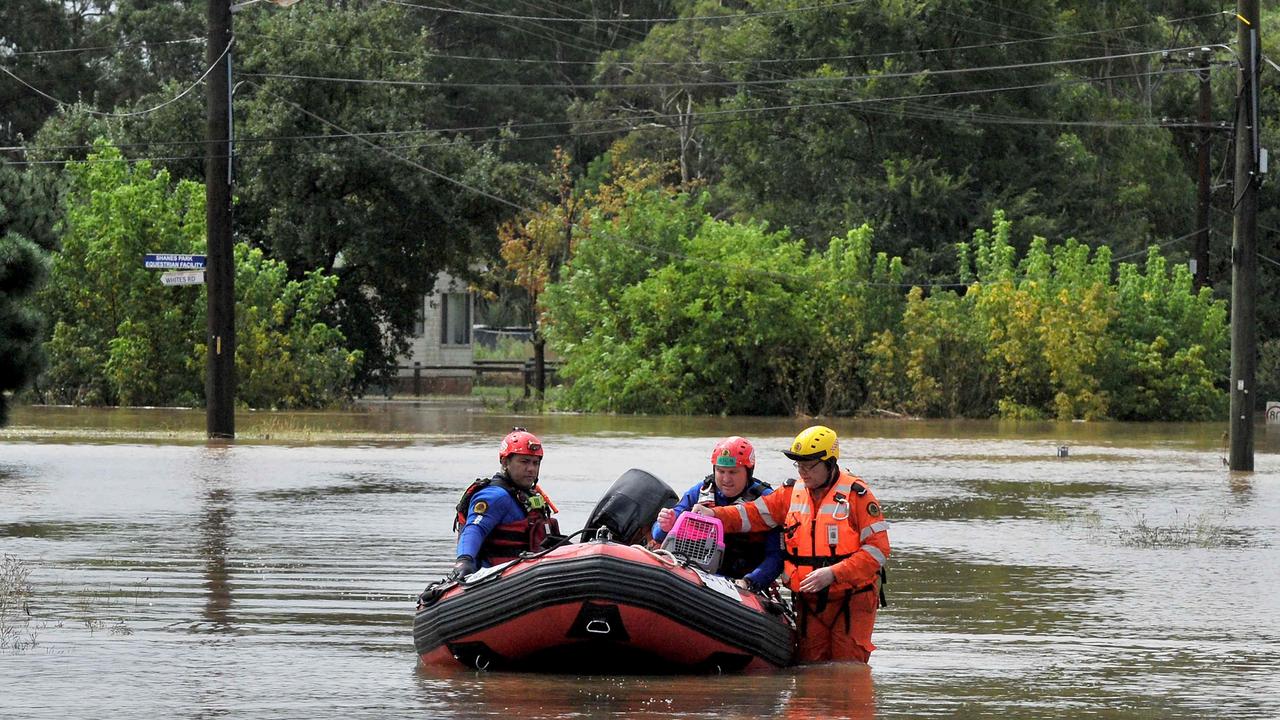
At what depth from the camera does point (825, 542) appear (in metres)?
10.8

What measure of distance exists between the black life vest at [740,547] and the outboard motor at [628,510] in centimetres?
37

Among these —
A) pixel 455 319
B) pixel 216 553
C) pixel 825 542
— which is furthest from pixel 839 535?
pixel 455 319

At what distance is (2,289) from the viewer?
966 inches

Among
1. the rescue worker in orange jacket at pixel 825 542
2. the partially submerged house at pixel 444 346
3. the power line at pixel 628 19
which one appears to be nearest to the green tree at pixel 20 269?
the rescue worker in orange jacket at pixel 825 542

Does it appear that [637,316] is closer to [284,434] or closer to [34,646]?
[284,434]

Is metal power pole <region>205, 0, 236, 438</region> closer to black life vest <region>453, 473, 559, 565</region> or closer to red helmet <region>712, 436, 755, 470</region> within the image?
black life vest <region>453, 473, 559, 565</region>

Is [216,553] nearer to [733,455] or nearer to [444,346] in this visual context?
[733,455]

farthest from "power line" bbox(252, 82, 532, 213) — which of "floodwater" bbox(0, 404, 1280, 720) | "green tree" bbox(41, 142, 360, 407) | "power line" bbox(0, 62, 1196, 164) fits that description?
"floodwater" bbox(0, 404, 1280, 720)

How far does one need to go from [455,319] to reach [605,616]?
59.0 metres

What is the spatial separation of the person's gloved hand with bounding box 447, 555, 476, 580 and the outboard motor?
2.29 ft

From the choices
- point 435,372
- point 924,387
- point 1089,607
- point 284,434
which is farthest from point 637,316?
point 1089,607

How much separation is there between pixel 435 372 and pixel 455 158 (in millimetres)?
19080

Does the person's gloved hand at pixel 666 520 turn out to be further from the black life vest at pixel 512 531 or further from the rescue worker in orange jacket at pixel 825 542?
the black life vest at pixel 512 531

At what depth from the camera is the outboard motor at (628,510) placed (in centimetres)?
1152
